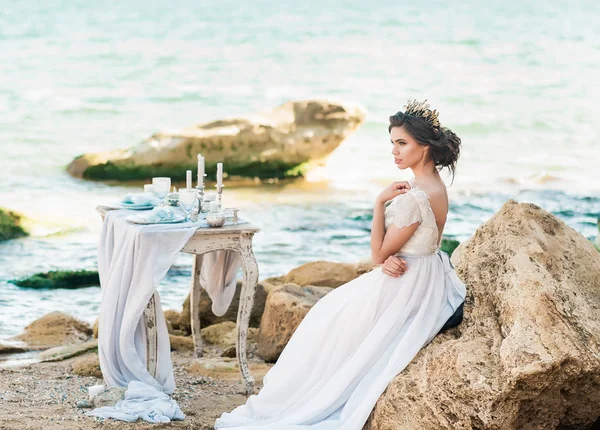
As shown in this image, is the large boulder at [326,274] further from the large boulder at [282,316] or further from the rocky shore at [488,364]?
the rocky shore at [488,364]

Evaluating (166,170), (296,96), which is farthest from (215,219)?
(296,96)

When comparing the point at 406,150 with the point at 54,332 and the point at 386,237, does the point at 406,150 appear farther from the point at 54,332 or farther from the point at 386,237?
the point at 54,332

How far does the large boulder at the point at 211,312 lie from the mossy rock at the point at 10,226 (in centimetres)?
439

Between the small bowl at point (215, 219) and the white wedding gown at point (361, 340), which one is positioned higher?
the small bowl at point (215, 219)

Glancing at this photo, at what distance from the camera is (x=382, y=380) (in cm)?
417

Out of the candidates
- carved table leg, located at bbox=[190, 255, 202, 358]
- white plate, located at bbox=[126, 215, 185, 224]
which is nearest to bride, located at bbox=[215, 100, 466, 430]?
white plate, located at bbox=[126, 215, 185, 224]

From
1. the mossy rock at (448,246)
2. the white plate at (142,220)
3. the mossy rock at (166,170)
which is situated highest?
the white plate at (142,220)

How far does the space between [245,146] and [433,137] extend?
10.8m

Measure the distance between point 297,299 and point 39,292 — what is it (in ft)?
11.7

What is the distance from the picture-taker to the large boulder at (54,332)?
22.7ft

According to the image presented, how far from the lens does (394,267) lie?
14.4 ft

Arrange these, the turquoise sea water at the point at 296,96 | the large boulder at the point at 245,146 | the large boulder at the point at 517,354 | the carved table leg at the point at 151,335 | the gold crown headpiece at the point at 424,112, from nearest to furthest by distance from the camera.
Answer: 1. the large boulder at the point at 517,354
2. the gold crown headpiece at the point at 424,112
3. the carved table leg at the point at 151,335
4. the turquoise sea water at the point at 296,96
5. the large boulder at the point at 245,146

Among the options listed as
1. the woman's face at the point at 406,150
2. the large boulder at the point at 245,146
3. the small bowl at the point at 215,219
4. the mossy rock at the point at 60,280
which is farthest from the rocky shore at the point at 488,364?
the large boulder at the point at 245,146

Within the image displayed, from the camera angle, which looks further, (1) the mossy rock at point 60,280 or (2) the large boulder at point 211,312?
(1) the mossy rock at point 60,280
